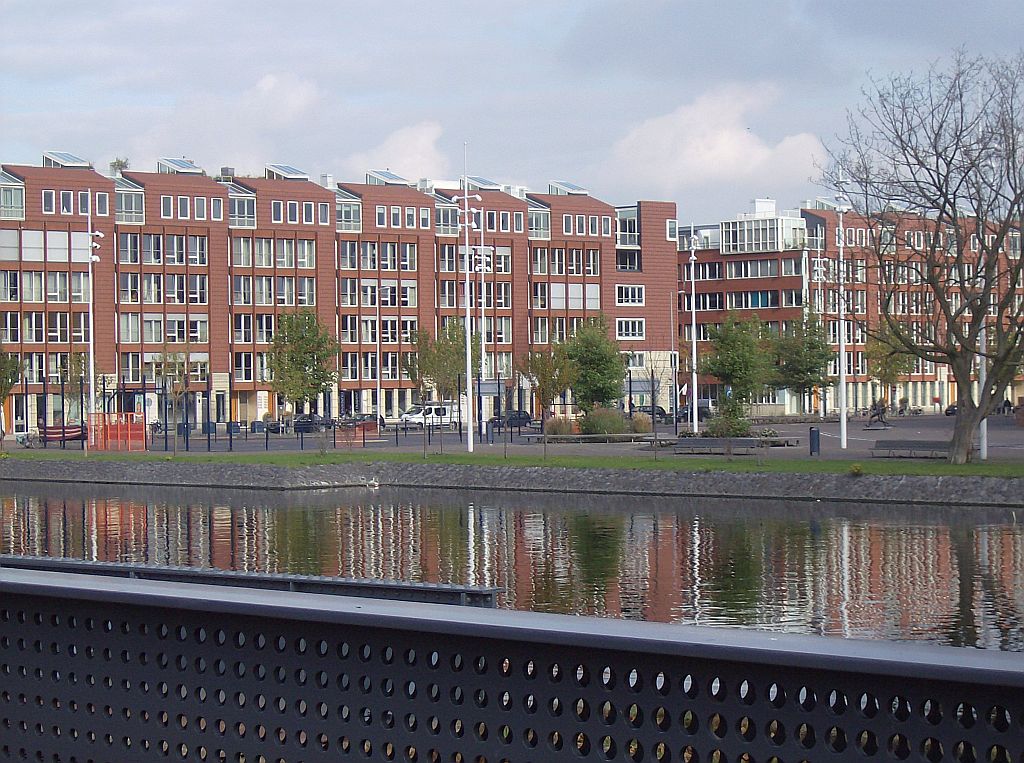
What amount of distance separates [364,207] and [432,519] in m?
77.1

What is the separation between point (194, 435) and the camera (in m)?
81.4

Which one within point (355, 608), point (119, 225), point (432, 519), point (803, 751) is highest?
point (119, 225)

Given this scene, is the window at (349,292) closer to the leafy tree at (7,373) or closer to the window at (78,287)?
the window at (78,287)

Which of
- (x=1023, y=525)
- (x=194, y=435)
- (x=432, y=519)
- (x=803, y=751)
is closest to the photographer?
(x=803, y=751)

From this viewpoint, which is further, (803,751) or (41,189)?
(41,189)

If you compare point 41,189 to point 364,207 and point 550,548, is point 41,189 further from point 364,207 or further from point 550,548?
point 550,548

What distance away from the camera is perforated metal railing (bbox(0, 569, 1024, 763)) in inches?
153

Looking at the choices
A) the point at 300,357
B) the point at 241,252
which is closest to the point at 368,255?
the point at 241,252

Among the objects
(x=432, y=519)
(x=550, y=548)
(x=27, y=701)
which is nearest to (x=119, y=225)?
(x=432, y=519)

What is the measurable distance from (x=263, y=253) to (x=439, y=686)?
339 ft

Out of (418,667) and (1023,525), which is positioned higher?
(418,667)

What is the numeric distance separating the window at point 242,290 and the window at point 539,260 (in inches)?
930

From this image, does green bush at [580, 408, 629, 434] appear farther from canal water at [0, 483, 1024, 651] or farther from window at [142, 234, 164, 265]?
window at [142, 234, 164, 265]

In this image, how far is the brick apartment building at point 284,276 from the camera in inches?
3858
